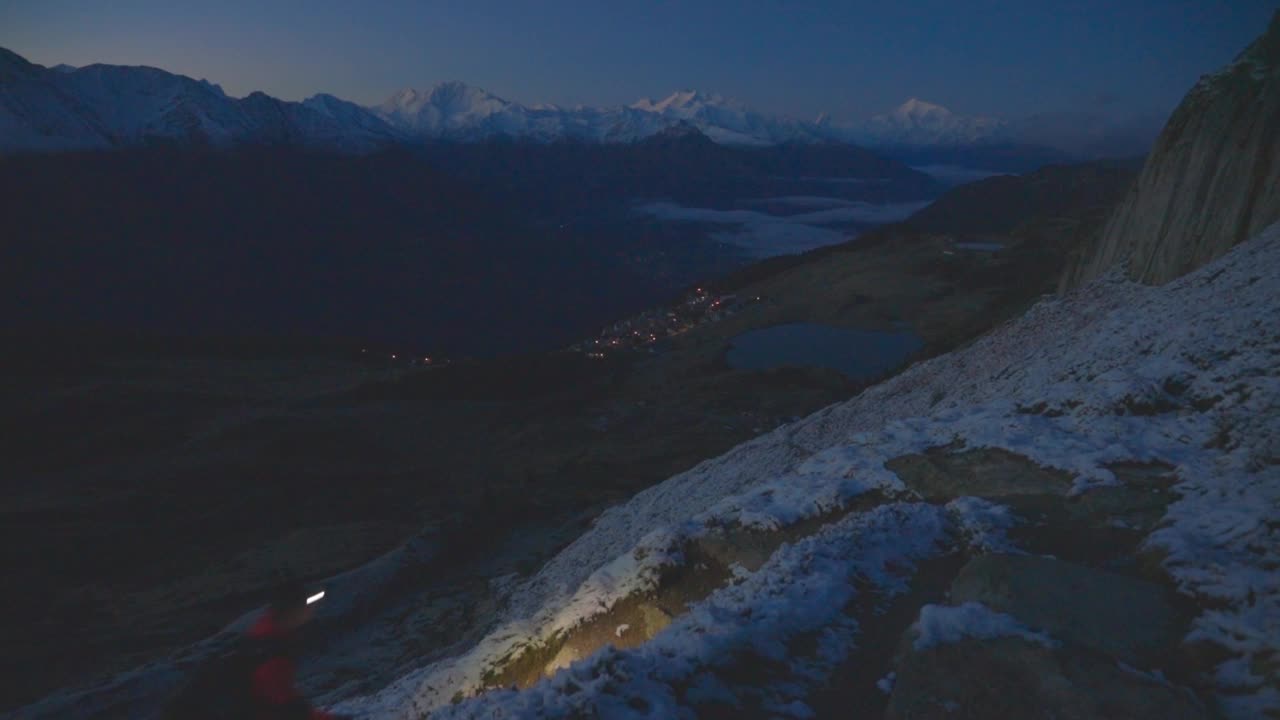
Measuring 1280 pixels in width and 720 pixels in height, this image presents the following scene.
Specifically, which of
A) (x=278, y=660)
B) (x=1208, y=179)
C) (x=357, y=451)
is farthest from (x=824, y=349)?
(x=278, y=660)

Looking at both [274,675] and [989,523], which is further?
[989,523]

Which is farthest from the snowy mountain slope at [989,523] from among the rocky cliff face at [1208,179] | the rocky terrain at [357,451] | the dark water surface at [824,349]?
the dark water surface at [824,349]

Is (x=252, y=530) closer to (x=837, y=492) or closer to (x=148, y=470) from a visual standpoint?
(x=148, y=470)

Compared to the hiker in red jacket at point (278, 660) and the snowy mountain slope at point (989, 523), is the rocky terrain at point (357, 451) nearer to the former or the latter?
the snowy mountain slope at point (989, 523)

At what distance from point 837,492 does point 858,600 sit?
4349 mm

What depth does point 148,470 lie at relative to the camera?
2156 inches

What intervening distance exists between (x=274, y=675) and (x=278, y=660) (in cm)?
13

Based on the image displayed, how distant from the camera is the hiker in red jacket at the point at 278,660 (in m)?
6.10

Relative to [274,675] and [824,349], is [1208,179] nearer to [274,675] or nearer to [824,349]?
[274,675]

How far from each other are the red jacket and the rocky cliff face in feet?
96.0

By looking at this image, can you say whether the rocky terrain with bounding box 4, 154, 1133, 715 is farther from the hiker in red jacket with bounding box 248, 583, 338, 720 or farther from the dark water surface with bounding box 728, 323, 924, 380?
the hiker in red jacket with bounding box 248, 583, 338, 720

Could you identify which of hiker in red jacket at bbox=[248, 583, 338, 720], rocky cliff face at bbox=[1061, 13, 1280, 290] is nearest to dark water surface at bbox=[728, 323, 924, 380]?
rocky cliff face at bbox=[1061, 13, 1280, 290]

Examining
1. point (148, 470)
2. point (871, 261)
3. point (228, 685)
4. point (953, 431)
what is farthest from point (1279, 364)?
point (871, 261)

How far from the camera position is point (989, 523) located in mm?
9688
